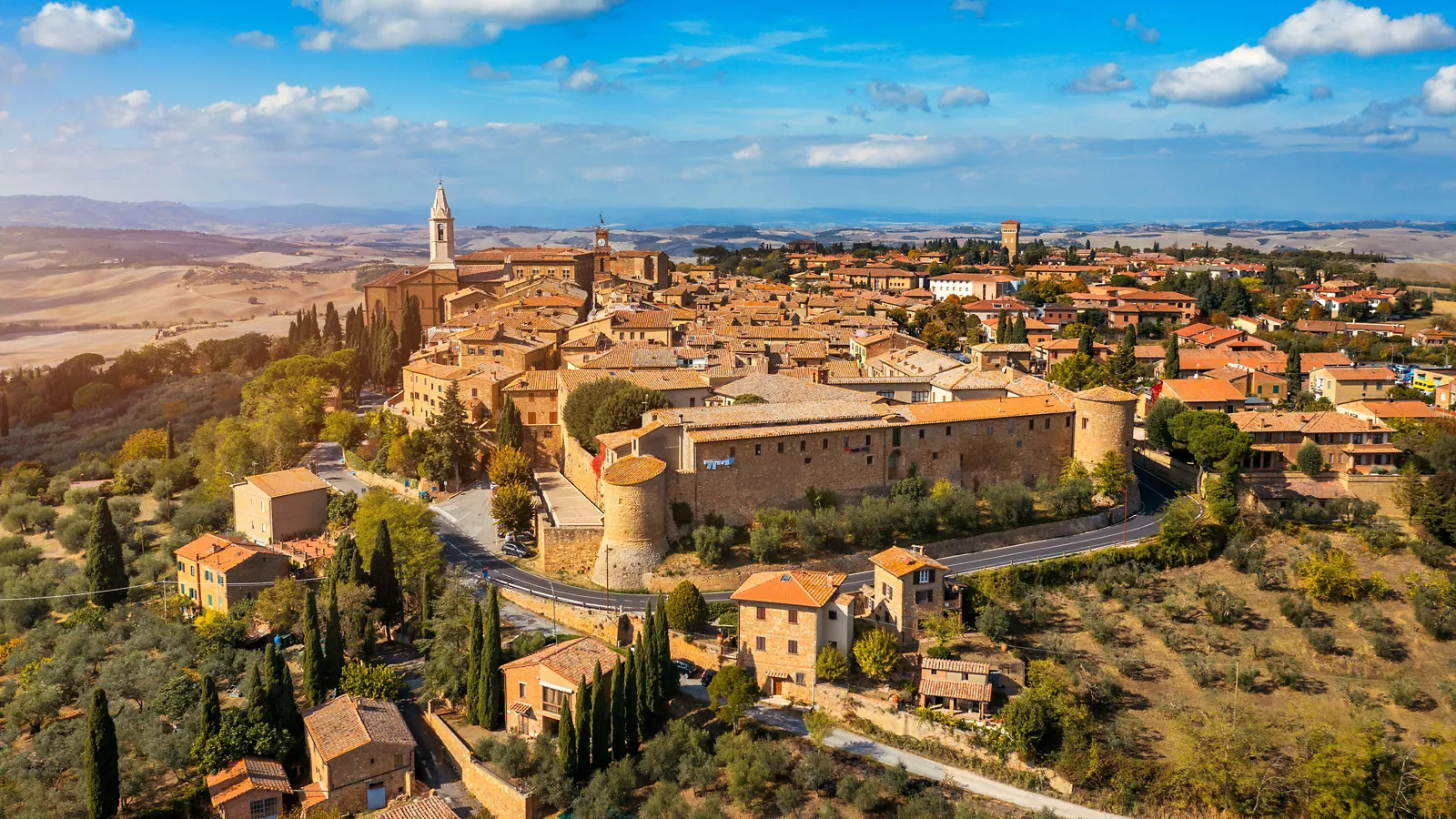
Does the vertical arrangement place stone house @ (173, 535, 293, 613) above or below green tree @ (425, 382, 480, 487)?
below

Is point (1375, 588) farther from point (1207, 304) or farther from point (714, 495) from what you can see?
point (1207, 304)

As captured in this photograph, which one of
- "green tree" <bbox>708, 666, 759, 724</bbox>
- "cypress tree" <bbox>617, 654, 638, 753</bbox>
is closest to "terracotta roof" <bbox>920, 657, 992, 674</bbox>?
"green tree" <bbox>708, 666, 759, 724</bbox>

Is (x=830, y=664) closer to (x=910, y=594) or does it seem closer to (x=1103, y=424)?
(x=910, y=594)

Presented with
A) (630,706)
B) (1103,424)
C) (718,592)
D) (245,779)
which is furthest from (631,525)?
(1103,424)

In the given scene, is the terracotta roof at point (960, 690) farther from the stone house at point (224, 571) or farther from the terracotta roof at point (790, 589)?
the stone house at point (224, 571)

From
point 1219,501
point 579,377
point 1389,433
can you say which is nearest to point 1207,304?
point 1389,433

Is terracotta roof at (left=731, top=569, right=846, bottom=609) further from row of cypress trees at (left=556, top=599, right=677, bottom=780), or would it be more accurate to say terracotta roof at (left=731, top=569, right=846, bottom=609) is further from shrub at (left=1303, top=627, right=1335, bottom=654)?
shrub at (left=1303, top=627, right=1335, bottom=654)

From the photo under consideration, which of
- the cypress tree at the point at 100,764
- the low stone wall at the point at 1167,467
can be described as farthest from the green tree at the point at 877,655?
the low stone wall at the point at 1167,467
